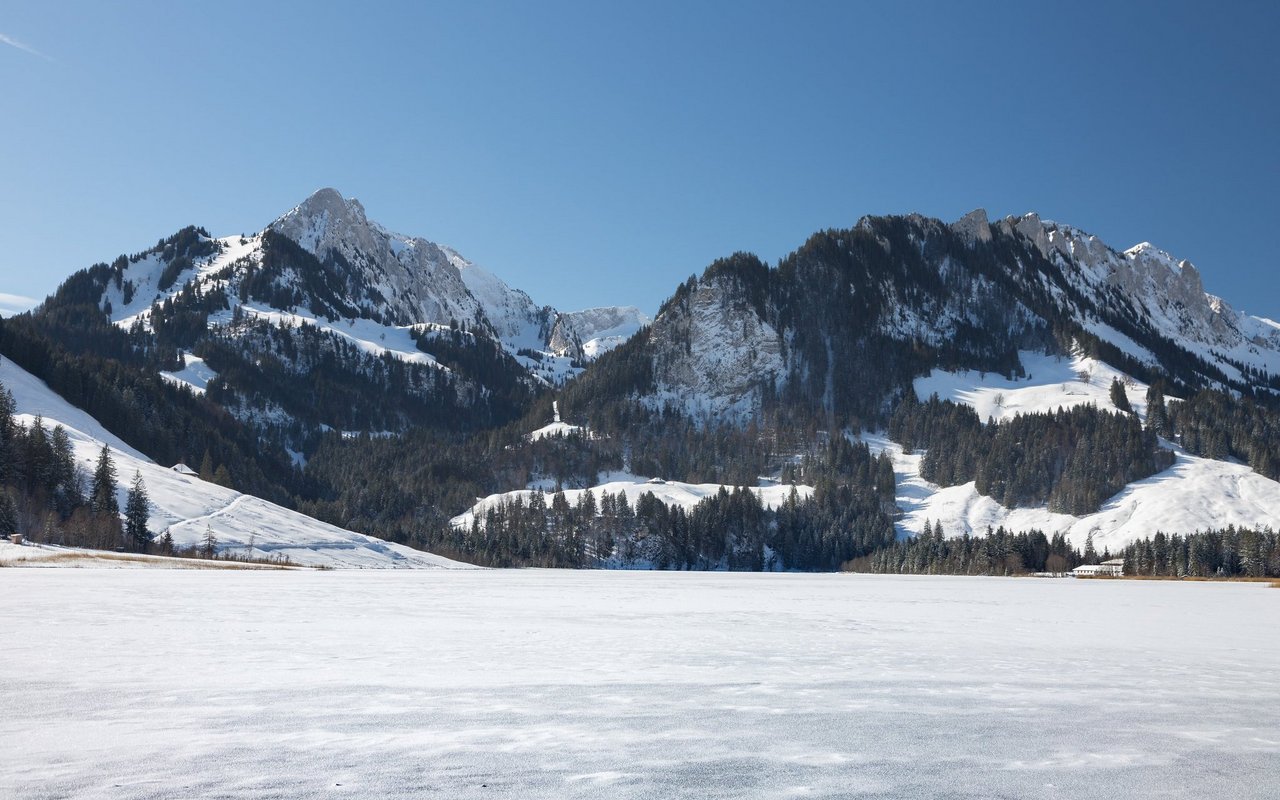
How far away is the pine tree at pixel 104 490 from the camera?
115m

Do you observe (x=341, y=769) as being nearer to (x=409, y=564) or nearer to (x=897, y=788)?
(x=897, y=788)

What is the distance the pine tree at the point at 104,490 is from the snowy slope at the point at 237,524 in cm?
257

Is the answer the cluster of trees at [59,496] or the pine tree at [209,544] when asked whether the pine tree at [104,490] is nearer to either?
the cluster of trees at [59,496]

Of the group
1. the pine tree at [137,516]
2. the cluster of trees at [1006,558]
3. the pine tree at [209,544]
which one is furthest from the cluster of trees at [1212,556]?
the pine tree at [137,516]

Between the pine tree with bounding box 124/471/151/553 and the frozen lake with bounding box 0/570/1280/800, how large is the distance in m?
84.6

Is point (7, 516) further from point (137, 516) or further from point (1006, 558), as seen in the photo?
point (1006, 558)

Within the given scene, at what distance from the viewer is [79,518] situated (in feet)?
360

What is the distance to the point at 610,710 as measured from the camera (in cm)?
1725

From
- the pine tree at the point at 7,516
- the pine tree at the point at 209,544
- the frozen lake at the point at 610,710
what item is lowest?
the pine tree at the point at 209,544

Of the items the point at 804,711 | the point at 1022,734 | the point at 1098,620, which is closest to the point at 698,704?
the point at 804,711

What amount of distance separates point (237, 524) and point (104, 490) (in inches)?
658

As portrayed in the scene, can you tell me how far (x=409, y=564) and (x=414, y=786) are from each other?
131 m

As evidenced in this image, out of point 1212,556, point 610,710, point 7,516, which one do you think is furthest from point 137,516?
point 1212,556

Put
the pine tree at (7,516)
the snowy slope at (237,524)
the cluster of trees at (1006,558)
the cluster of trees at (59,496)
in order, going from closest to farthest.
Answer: the pine tree at (7,516)
the cluster of trees at (59,496)
the snowy slope at (237,524)
the cluster of trees at (1006,558)
